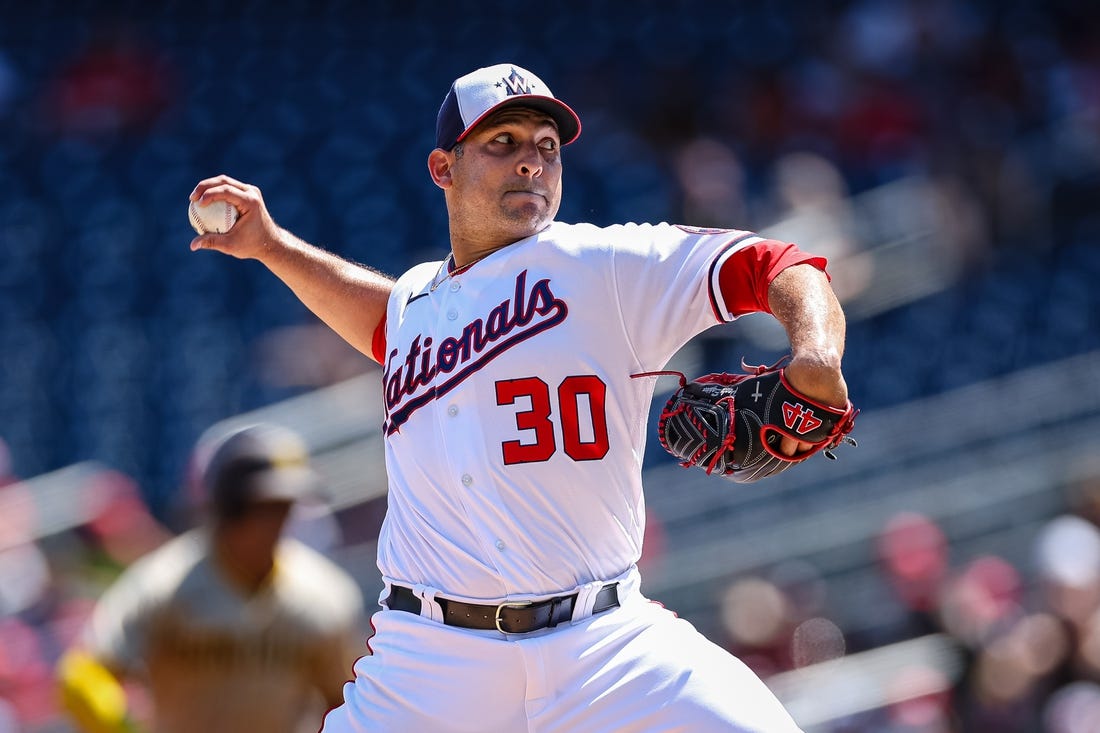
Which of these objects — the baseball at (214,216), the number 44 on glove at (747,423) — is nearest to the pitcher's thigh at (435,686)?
the number 44 on glove at (747,423)

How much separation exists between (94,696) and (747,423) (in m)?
2.22

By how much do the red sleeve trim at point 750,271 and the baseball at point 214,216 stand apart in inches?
47.3

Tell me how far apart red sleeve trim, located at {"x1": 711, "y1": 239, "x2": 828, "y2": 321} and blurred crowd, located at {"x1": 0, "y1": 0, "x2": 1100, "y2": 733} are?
4036mm

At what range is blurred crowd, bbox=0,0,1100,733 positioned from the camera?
682cm

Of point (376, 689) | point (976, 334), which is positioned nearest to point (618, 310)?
point (376, 689)

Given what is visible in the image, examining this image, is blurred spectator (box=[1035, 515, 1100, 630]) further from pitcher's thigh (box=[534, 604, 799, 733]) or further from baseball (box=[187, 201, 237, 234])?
baseball (box=[187, 201, 237, 234])

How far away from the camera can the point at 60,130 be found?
9.98 meters

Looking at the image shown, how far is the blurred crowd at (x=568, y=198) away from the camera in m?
6.82

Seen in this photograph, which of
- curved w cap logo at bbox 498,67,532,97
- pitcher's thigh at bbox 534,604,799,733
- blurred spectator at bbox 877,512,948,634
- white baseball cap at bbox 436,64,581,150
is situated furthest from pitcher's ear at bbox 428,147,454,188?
blurred spectator at bbox 877,512,948,634

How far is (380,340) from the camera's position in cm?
323

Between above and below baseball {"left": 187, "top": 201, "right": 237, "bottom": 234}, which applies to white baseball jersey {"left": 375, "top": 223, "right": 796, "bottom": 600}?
below

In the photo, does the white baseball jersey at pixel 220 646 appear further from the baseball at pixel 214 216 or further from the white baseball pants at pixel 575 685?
the white baseball pants at pixel 575 685

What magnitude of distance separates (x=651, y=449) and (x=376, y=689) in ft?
18.0

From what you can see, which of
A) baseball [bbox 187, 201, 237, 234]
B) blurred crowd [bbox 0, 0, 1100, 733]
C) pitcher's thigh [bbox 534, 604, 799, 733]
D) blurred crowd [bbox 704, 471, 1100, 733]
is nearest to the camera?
pitcher's thigh [bbox 534, 604, 799, 733]
